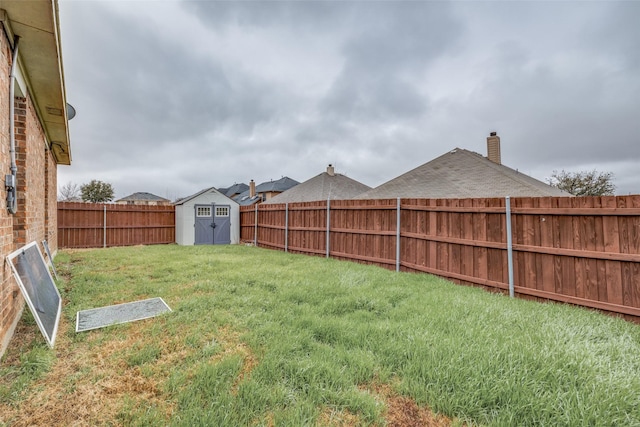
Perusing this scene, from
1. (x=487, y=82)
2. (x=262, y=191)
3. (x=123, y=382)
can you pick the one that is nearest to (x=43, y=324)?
(x=123, y=382)

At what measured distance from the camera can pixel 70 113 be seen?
627cm

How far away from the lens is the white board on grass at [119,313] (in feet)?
9.89

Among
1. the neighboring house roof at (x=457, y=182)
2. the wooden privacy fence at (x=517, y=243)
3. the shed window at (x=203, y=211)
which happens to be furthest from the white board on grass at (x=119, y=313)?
the neighboring house roof at (x=457, y=182)

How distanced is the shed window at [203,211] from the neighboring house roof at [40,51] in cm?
772

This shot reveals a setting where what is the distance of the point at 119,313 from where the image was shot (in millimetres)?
3355

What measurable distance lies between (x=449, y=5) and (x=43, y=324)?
1012cm

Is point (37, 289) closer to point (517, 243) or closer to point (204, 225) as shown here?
point (517, 243)

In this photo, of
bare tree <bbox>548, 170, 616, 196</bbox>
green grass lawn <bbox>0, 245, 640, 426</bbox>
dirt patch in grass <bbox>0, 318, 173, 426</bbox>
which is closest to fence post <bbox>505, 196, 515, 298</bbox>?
green grass lawn <bbox>0, 245, 640, 426</bbox>

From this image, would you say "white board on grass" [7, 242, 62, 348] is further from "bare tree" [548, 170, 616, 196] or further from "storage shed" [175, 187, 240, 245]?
"bare tree" [548, 170, 616, 196]

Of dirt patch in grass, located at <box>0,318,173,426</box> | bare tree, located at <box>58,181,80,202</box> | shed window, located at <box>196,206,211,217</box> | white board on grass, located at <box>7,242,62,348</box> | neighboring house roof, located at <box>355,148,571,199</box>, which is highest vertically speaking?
bare tree, located at <box>58,181,80,202</box>

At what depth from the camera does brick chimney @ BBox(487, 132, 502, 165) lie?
15445 millimetres

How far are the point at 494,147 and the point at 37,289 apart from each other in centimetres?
1890

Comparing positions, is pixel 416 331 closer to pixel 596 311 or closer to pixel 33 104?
pixel 596 311

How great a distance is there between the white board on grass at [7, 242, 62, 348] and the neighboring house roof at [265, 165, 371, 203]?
644 inches
